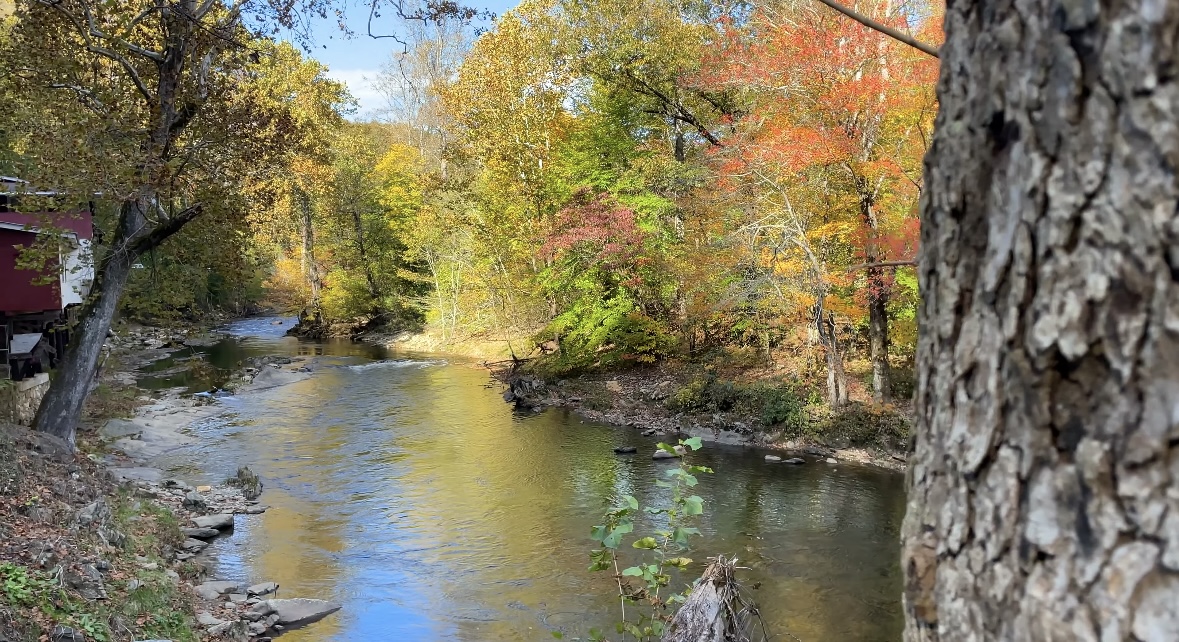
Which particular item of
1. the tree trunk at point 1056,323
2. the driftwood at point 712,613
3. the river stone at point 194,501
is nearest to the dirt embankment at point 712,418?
the driftwood at point 712,613

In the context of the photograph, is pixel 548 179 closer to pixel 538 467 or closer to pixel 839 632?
pixel 538 467

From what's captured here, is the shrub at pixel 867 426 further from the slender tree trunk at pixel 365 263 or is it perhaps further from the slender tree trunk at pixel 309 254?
the slender tree trunk at pixel 309 254

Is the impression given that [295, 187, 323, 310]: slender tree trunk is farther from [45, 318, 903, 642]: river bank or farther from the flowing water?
the flowing water

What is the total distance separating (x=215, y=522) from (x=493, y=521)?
3904 millimetres

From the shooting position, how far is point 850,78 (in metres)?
14.0

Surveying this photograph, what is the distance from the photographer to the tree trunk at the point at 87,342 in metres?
10.9

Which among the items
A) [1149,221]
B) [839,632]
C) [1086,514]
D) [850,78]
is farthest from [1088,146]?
[850,78]

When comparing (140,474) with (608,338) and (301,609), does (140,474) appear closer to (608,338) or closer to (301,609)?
(301,609)

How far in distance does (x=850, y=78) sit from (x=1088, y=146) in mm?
14286

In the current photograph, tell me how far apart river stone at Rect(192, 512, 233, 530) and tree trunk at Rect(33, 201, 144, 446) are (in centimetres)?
241

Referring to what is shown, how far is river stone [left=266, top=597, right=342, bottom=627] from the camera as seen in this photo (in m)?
7.79

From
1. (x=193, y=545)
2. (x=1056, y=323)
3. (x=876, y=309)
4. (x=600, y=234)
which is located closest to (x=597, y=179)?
(x=600, y=234)

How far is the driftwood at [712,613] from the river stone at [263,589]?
16.9ft


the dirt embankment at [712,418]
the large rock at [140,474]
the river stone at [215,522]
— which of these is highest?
the dirt embankment at [712,418]
